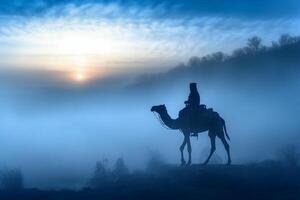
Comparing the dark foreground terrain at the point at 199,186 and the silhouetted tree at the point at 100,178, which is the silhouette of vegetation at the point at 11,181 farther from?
the dark foreground terrain at the point at 199,186

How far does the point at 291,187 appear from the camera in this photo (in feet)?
84.9

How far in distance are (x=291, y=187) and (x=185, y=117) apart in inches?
333

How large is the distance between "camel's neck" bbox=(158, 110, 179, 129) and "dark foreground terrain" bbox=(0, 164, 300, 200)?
3.26 meters

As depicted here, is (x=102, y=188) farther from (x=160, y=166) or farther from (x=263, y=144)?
(x=263, y=144)

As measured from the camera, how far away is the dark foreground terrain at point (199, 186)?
82.6 feet

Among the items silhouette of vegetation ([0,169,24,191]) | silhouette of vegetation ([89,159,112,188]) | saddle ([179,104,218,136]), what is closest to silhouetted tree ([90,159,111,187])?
silhouette of vegetation ([89,159,112,188])

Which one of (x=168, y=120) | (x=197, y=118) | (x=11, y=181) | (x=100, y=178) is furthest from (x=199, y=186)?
(x=11, y=181)

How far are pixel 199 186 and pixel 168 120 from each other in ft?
23.2

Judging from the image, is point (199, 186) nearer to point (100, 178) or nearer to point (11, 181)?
point (100, 178)

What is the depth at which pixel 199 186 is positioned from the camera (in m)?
27.0

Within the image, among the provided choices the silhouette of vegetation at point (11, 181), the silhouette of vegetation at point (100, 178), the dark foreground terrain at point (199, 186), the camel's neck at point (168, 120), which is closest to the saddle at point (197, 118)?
the camel's neck at point (168, 120)

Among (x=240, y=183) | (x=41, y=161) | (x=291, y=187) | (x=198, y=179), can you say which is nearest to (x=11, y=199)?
(x=198, y=179)

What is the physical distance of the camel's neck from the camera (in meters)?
33.1

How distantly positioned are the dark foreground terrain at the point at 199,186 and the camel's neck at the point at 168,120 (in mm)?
3261
